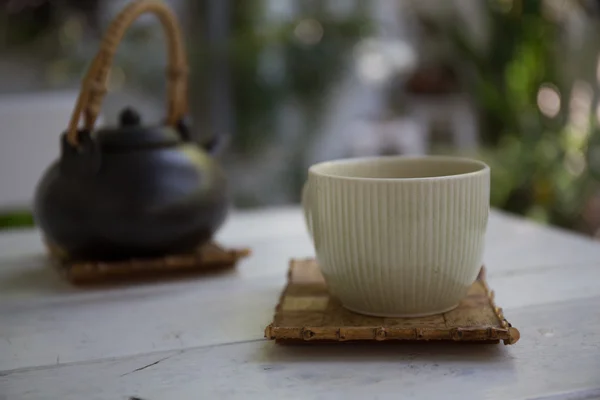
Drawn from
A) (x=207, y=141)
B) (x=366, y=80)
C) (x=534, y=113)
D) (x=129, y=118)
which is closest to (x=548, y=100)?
(x=534, y=113)

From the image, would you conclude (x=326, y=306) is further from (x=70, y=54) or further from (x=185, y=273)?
(x=70, y=54)

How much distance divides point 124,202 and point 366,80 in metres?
2.51

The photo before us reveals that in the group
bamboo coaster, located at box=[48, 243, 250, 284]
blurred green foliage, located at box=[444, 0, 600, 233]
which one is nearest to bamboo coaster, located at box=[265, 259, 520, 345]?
bamboo coaster, located at box=[48, 243, 250, 284]

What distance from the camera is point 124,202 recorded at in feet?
2.14

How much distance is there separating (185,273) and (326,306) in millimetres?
223

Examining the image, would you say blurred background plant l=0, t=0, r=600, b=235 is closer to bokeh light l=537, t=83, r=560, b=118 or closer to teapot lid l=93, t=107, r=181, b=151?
bokeh light l=537, t=83, r=560, b=118

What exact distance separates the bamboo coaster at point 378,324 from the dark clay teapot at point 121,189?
0.17m

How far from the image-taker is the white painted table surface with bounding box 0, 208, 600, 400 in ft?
1.35

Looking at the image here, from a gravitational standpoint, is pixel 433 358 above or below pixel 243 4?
below

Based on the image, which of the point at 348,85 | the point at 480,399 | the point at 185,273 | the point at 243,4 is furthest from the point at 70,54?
the point at 480,399

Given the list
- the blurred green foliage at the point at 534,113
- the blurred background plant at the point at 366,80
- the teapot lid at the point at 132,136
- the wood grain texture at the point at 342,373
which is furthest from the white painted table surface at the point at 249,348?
the blurred background plant at the point at 366,80

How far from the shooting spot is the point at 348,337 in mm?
463

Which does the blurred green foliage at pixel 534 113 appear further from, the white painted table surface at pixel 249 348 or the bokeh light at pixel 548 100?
the white painted table surface at pixel 249 348

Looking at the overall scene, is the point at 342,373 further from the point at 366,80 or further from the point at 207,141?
the point at 366,80
